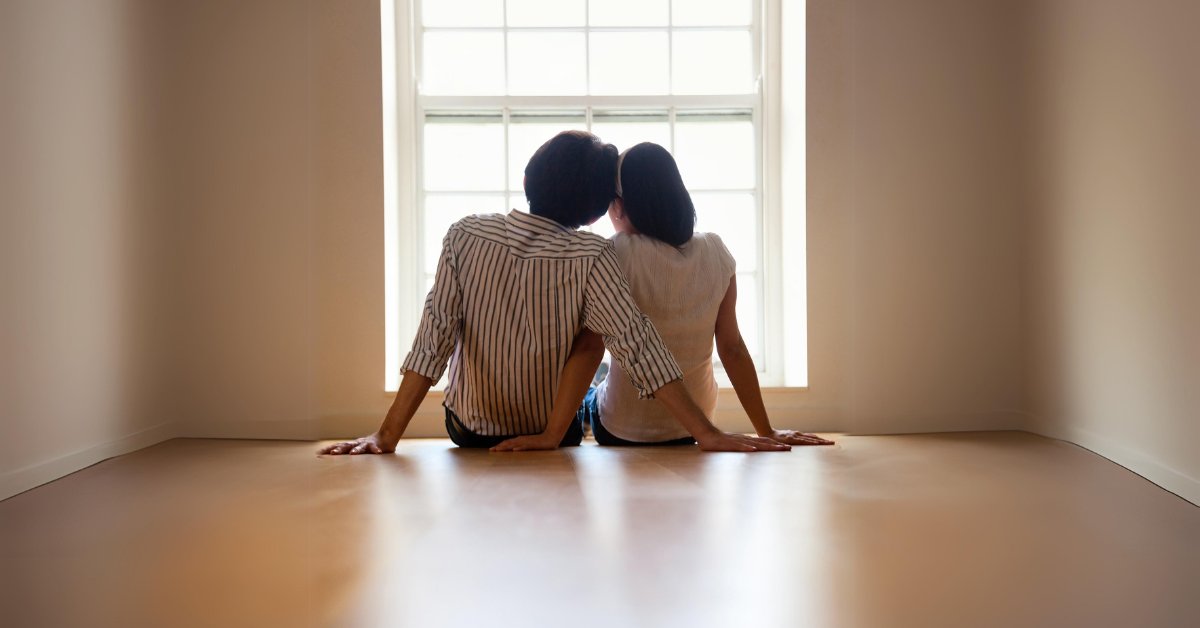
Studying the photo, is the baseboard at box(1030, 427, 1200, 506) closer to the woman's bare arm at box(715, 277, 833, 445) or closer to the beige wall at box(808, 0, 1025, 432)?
the beige wall at box(808, 0, 1025, 432)

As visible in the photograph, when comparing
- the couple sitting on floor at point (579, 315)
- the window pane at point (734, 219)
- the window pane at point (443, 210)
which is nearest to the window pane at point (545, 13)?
the window pane at point (443, 210)

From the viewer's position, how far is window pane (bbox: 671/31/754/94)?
419 centimetres

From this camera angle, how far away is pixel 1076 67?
3.33 m

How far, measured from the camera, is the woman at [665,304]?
309 centimetres

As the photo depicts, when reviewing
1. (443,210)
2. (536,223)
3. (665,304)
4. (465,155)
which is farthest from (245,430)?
(665,304)

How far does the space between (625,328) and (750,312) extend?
56.5 inches

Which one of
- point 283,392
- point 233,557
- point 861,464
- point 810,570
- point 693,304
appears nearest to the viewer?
point 810,570

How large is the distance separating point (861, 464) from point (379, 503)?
1.47 meters

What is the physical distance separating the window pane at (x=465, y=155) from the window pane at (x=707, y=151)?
31.4 inches

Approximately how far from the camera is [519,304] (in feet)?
9.88

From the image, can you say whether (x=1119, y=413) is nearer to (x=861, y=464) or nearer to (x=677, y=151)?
(x=861, y=464)

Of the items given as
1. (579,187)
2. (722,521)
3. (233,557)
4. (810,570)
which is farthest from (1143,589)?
(579,187)

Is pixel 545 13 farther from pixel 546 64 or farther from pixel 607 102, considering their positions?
pixel 607 102

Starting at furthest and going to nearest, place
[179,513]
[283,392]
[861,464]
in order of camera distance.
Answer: [283,392] < [861,464] < [179,513]
